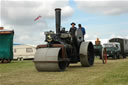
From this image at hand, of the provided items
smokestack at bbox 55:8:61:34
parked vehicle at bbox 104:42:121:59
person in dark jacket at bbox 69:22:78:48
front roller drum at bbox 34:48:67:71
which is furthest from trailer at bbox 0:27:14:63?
front roller drum at bbox 34:48:67:71

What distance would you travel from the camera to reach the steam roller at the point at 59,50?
984 cm

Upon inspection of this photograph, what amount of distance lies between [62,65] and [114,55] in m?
15.7

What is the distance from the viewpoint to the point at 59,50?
10.0 metres

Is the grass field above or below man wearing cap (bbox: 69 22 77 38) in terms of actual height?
below

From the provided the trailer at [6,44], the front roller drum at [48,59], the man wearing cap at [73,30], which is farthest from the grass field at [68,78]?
the trailer at [6,44]

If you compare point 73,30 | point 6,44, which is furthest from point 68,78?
point 6,44

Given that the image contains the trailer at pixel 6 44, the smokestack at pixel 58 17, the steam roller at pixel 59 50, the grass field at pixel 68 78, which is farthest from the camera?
the trailer at pixel 6 44

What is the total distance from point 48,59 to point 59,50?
0.65 metres

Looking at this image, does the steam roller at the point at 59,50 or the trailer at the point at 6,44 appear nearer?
the steam roller at the point at 59,50

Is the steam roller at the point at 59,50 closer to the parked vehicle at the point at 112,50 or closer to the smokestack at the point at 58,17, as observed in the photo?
the smokestack at the point at 58,17

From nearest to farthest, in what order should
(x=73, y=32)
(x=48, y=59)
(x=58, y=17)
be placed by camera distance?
(x=48, y=59) → (x=58, y=17) → (x=73, y=32)

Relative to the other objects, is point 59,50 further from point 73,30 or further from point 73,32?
point 73,30

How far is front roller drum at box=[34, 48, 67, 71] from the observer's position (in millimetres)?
9734

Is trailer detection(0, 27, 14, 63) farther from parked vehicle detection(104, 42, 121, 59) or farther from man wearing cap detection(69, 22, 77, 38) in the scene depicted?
parked vehicle detection(104, 42, 121, 59)
